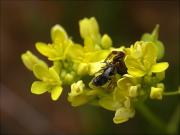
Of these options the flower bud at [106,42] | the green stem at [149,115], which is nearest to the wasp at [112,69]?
the flower bud at [106,42]

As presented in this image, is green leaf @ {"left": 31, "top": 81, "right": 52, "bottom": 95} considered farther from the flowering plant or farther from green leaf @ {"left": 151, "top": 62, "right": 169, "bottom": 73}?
green leaf @ {"left": 151, "top": 62, "right": 169, "bottom": 73}

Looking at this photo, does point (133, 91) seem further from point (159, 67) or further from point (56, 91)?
point (56, 91)

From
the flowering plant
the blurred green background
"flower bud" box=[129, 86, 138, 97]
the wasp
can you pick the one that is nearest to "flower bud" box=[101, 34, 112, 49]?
the flowering plant

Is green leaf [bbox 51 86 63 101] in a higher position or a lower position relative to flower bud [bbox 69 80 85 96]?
lower

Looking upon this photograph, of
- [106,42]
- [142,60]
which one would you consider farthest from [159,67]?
[106,42]

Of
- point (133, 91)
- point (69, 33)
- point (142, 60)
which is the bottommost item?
point (69, 33)

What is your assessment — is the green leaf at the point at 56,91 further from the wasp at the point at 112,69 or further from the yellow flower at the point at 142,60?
the yellow flower at the point at 142,60
